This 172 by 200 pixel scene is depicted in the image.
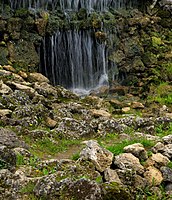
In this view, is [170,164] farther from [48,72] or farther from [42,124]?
[48,72]

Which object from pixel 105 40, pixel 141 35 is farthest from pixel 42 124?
pixel 141 35

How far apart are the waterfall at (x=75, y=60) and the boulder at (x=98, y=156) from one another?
1087 cm

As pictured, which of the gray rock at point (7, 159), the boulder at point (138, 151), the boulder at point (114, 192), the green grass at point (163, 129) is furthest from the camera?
the green grass at point (163, 129)

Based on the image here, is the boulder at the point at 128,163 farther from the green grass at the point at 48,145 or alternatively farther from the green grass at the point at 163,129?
the green grass at the point at 163,129

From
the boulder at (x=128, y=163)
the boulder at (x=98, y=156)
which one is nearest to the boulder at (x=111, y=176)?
the boulder at (x=98, y=156)

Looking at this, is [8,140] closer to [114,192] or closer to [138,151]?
[138,151]

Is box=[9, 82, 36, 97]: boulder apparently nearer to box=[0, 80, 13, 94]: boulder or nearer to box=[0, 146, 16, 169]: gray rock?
box=[0, 80, 13, 94]: boulder

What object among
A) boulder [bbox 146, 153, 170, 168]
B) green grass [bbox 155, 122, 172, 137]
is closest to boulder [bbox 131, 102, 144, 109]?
green grass [bbox 155, 122, 172, 137]

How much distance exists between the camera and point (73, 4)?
18.6 meters

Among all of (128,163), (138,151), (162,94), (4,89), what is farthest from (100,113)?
(128,163)

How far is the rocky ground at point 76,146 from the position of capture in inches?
223

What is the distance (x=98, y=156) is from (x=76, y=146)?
2.66m

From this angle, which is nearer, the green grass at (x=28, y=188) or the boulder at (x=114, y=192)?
the boulder at (x=114, y=192)

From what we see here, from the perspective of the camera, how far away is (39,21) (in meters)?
16.7
